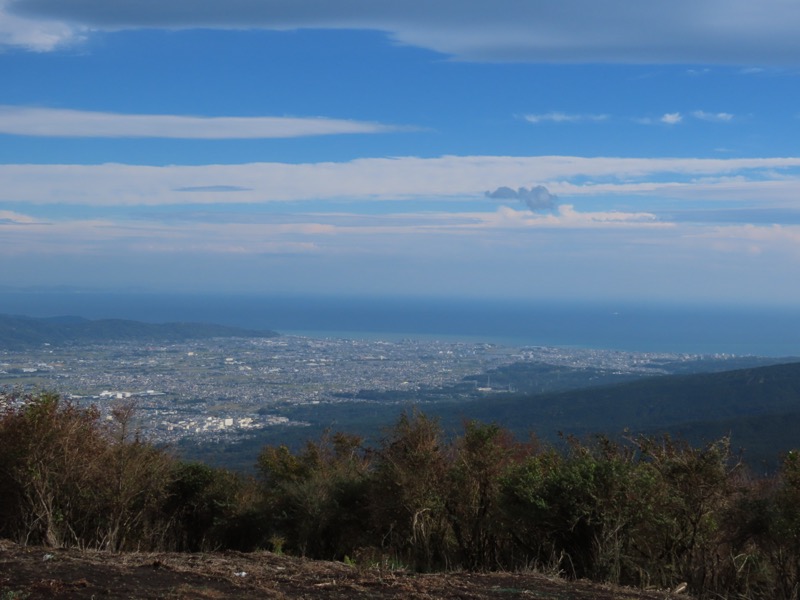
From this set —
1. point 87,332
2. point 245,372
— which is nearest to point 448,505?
point 245,372

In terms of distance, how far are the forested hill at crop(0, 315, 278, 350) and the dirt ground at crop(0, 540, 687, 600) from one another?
103m

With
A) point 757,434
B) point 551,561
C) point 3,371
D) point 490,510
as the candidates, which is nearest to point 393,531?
point 490,510

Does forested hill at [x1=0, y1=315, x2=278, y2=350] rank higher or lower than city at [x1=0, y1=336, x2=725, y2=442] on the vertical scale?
higher

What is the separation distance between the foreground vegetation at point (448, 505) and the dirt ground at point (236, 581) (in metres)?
1.75

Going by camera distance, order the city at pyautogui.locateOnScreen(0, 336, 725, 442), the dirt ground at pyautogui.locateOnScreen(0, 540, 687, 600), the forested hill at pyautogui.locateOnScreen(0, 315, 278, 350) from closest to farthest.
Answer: the dirt ground at pyautogui.locateOnScreen(0, 540, 687, 600) < the city at pyautogui.locateOnScreen(0, 336, 725, 442) < the forested hill at pyautogui.locateOnScreen(0, 315, 278, 350)

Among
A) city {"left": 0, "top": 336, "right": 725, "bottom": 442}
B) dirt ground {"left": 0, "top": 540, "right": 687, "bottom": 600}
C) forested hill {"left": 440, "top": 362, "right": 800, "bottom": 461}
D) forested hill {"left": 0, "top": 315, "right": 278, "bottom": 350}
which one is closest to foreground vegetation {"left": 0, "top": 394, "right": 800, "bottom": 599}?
dirt ground {"left": 0, "top": 540, "right": 687, "bottom": 600}

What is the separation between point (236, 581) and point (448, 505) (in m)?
5.96

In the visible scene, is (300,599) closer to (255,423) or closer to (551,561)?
(551,561)

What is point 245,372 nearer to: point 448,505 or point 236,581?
point 448,505

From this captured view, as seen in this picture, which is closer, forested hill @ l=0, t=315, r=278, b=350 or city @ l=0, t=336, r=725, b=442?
city @ l=0, t=336, r=725, b=442

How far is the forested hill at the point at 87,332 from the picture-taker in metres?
109

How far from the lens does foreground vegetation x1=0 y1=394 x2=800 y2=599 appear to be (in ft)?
36.0

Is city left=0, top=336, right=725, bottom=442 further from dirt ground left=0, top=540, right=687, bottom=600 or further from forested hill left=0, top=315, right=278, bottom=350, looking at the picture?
dirt ground left=0, top=540, right=687, bottom=600

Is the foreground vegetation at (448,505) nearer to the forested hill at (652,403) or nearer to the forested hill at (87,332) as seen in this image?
the forested hill at (652,403)
